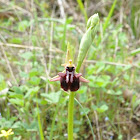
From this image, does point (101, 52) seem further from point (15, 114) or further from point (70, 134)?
point (70, 134)

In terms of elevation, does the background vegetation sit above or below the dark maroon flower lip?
below

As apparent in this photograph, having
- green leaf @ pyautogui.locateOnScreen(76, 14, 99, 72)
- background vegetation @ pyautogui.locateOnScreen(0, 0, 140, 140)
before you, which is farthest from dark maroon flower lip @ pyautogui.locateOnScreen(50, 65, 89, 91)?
background vegetation @ pyautogui.locateOnScreen(0, 0, 140, 140)

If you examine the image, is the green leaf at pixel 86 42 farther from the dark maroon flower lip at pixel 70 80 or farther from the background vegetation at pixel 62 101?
the background vegetation at pixel 62 101

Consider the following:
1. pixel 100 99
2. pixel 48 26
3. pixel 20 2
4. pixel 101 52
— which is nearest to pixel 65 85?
pixel 100 99

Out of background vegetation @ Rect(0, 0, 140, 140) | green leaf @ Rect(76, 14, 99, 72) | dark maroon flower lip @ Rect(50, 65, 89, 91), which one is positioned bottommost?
background vegetation @ Rect(0, 0, 140, 140)

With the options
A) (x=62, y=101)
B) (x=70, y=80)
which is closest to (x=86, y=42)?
(x=70, y=80)

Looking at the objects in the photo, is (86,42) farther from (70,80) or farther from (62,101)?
(62,101)

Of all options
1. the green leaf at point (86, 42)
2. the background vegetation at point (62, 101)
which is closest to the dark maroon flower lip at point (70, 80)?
the green leaf at point (86, 42)

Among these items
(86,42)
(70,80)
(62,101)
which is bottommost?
(62,101)

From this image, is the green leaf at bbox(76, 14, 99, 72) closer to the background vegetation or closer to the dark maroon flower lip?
the dark maroon flower lip

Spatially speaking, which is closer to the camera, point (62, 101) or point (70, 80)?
point (70, 80)

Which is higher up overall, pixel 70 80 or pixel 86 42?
pixel 86 42
